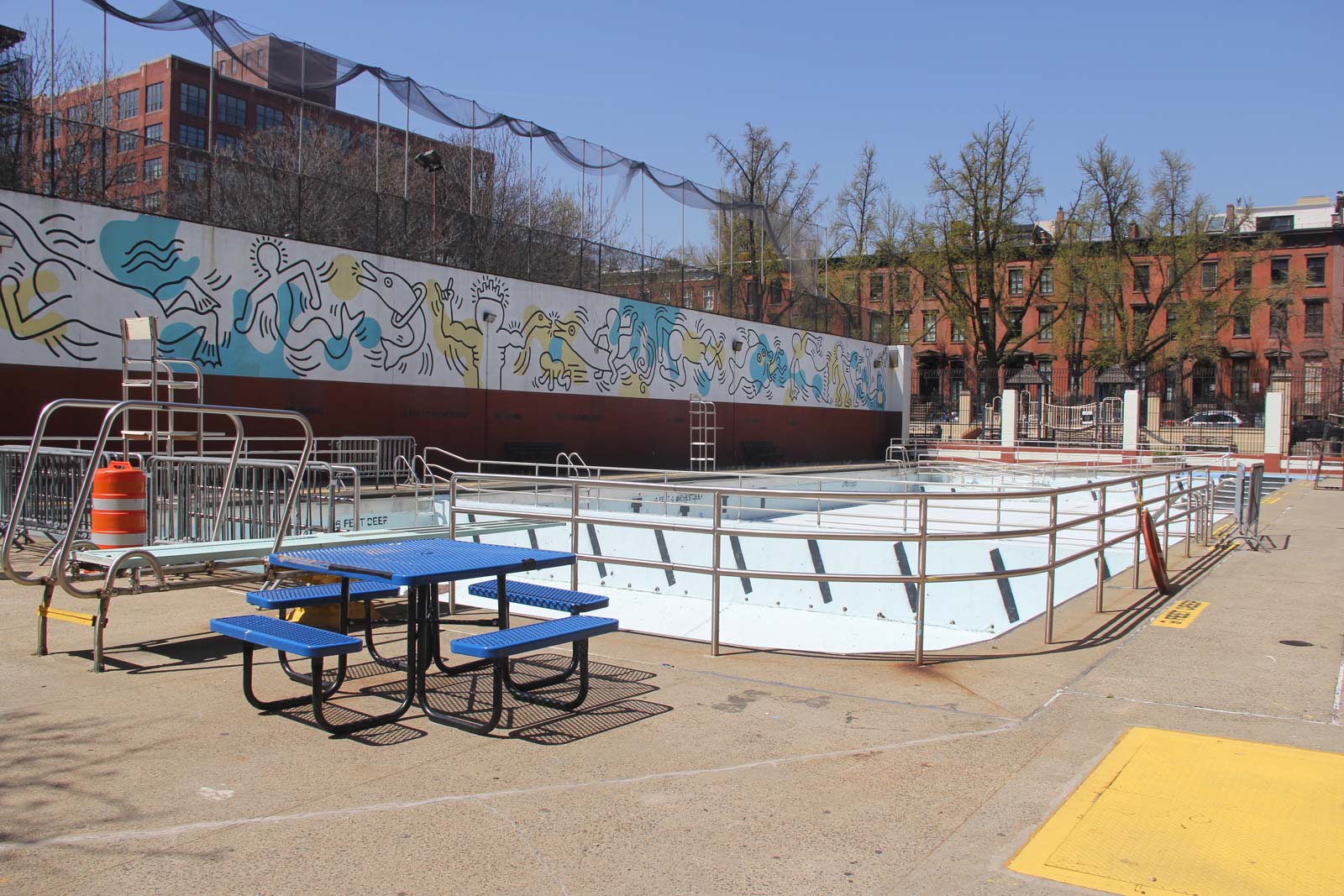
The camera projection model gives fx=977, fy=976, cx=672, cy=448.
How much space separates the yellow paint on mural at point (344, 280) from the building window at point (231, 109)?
13.6m

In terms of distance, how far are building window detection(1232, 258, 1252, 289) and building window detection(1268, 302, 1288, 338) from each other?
2.66 meters

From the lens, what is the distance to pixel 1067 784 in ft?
15.4

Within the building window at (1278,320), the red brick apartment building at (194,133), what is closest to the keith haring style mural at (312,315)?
the red brick apartment building at (194,133)

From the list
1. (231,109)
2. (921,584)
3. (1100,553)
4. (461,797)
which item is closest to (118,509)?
(461,797)

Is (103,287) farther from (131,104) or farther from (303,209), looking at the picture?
(131,104)

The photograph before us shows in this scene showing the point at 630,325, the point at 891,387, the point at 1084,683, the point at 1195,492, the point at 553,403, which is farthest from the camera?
the point at 891,387

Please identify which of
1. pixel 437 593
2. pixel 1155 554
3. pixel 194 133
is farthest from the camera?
pixel 194 133

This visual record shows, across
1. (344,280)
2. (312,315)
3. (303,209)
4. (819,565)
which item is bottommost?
(819,565)

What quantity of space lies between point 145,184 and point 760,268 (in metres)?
23.4

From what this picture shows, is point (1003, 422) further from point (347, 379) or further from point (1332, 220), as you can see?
point (1332, 220)

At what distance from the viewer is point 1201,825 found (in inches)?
166

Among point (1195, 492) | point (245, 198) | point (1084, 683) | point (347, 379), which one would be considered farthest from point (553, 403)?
point (1084, 683)

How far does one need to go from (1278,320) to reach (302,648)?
7069 cm

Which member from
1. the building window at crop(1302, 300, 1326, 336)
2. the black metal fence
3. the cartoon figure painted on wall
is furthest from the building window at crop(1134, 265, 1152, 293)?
the cartoon figure painted on wall
